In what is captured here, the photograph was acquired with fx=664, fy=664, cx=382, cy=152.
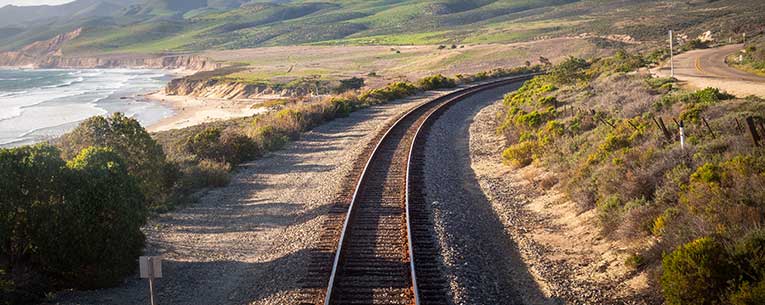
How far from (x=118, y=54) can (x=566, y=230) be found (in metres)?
193

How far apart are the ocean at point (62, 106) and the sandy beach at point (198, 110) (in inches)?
60.5

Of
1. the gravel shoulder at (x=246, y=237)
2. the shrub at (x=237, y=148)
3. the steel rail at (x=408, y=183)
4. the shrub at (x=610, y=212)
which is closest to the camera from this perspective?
the steel rail at (x=408, y=183)

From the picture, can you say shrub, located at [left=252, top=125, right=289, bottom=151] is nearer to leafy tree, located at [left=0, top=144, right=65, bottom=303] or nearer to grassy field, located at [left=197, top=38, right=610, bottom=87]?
leafy tree, located at [left=0, top=144, right=65, bottom=303]

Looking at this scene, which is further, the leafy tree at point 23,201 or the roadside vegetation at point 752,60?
the roadside vegetation at point 752,60

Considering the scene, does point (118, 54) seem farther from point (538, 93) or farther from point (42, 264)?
point (42, 264)

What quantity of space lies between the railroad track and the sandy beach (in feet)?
123

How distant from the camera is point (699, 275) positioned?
25.2 ft

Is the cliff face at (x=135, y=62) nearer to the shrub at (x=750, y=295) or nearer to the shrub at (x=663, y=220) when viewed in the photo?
the shrub at (x=663, y=220)

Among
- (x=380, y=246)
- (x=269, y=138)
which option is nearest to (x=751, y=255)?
(x=380, y=246)

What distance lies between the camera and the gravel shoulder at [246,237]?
10094 mm

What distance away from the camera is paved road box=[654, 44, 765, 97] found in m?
22.7

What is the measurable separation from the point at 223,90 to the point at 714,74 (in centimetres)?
6093

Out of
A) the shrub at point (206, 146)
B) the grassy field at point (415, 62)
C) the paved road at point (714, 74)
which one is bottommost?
the shrub at point (206, 146)

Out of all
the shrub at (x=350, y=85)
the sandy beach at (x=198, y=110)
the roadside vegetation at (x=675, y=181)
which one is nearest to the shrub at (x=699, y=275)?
the roadside vegetation at (x=675, y=181)
